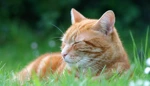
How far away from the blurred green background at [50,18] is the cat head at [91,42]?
14.3 ft

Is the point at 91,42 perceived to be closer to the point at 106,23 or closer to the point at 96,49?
the point at 96,49

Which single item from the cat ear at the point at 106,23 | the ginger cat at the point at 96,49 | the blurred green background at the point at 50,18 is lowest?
the ginger cat at the point at 96,49

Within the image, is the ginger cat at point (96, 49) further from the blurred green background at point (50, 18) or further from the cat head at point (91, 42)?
the blurred green background at point (50, 18)

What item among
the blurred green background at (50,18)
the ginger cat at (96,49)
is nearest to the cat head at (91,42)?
the ginger cat at (96,49)

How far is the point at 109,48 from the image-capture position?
196 inches

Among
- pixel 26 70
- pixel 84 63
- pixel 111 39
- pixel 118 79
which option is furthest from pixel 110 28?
pixel 26 70

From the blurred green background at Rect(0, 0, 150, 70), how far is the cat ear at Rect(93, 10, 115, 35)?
14.5 feet

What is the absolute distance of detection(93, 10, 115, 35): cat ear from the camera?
4988 millimetres

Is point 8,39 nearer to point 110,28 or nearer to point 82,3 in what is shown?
point 82,3

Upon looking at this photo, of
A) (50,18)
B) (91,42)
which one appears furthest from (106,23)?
(50,18)

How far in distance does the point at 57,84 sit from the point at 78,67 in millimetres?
751

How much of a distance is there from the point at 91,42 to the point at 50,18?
4.82m

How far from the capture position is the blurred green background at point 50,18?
9.75 m

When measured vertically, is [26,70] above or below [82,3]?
below
